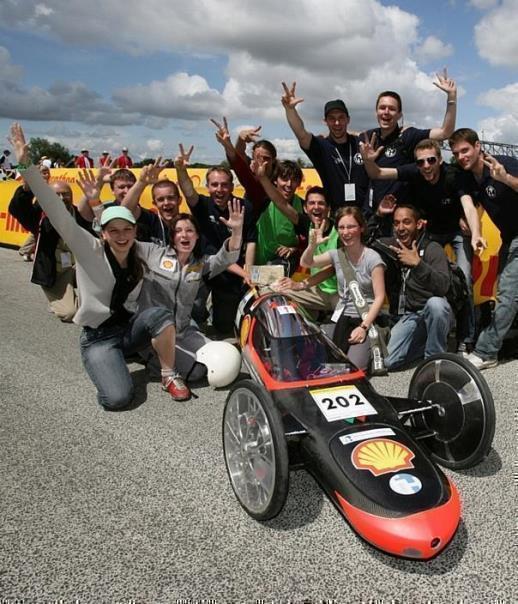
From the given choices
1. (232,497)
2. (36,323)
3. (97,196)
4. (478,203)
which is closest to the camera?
(232,497)

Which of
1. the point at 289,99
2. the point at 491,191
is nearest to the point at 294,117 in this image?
the point at 289,99

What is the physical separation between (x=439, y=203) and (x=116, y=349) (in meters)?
3.34

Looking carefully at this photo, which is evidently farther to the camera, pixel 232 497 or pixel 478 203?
pixel 478 203

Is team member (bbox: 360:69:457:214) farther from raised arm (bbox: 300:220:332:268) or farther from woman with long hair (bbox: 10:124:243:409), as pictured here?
woman with long hair (bbox: 10:124:243:409)

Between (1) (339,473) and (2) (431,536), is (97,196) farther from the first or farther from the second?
(2) (431,536)

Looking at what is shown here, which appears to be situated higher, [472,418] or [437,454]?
[472,418]

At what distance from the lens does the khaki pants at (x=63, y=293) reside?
20.9ft

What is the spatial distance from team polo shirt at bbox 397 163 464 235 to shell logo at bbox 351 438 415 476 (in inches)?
122

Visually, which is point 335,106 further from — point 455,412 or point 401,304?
point 455,412

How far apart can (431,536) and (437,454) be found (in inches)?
41.1

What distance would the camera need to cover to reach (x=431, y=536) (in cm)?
214

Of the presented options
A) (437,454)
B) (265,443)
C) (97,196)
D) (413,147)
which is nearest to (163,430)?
(265,443)

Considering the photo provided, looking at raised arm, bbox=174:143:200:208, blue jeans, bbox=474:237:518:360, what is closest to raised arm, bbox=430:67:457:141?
blue jeans, bbox=474:237:518:360

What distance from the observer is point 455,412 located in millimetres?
3016
